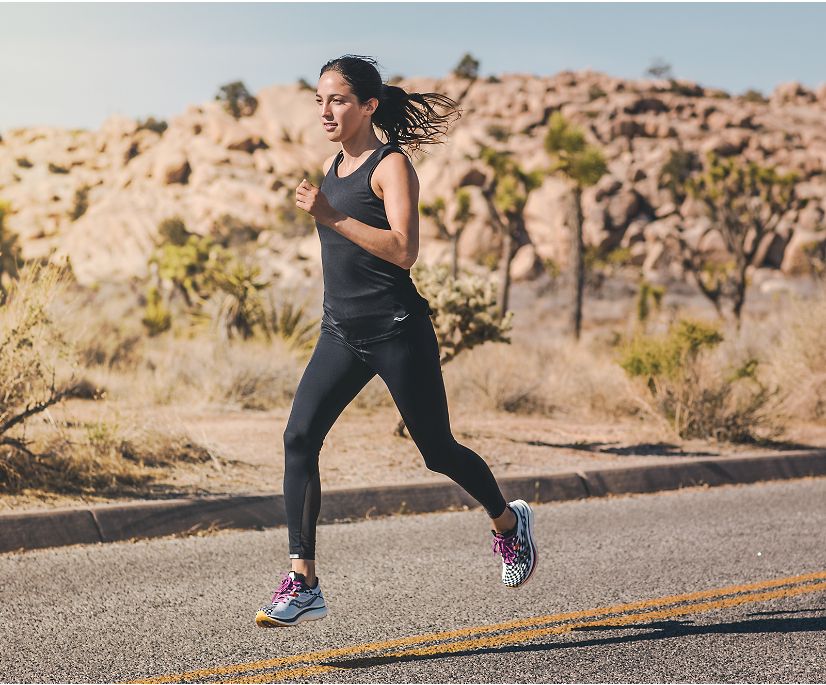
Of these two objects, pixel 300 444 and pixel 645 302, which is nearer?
pixel 300 444

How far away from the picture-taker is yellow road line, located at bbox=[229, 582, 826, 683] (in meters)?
4.00

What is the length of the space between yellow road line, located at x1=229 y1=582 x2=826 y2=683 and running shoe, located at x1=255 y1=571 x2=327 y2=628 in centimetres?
20

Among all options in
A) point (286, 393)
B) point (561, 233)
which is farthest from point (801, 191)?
point (286, 393)

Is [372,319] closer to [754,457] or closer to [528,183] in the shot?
[754,457]

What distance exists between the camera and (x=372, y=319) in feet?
13.8

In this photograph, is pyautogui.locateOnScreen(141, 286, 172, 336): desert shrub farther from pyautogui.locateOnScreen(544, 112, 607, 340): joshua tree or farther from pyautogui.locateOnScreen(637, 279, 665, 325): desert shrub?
pyautogui.locateOnScreen(544, 112, 607, 340): joshua tree

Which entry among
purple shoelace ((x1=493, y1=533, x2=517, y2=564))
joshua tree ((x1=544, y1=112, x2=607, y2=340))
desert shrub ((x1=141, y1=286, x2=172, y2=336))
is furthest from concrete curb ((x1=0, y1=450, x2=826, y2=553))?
joshua tree ((x1=544, y1=112, x2=607, y2=340))

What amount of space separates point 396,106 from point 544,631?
2.36m

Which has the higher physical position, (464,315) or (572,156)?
(572,156)

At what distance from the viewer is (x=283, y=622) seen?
4141mm

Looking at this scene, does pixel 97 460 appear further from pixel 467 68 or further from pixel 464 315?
pixel 467 68

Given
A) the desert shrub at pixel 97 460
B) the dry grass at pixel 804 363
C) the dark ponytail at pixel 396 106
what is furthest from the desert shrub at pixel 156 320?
the dark ponytail at pixel 396 106

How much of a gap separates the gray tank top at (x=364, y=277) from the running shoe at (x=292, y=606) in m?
1.00

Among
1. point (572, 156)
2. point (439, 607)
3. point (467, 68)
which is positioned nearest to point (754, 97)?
point (467, 68)
